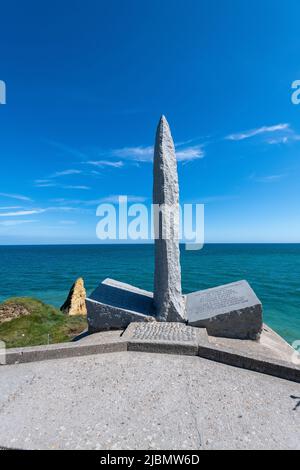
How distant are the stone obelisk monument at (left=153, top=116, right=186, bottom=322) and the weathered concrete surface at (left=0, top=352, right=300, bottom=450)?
2383mm

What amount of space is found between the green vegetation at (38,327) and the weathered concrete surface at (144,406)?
5.09m

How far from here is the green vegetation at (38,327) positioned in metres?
10.3

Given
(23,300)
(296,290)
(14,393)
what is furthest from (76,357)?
(296,290)

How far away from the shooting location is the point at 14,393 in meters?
4.44

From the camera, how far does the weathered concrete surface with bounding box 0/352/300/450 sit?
338 cm

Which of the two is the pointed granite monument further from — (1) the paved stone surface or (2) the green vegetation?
(2) the green vegetation

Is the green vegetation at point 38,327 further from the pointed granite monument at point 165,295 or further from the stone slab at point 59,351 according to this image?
the stone slab at point 59,351

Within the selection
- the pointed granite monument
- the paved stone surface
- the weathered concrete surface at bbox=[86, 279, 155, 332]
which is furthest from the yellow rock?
the paved stone surface

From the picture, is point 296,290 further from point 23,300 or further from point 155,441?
point 155,441

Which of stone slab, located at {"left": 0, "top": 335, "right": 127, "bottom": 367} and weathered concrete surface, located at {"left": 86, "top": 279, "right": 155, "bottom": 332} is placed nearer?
stone slab, located at {"left": 0, "top": 335, "right": 127, "bottom": 367}

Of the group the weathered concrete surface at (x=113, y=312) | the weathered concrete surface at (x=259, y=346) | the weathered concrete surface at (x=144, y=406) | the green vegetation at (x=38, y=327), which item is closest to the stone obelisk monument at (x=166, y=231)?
the weathered concrete surface at (x=113, y=312)

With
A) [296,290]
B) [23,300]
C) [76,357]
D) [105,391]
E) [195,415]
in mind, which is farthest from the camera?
[296,290]
